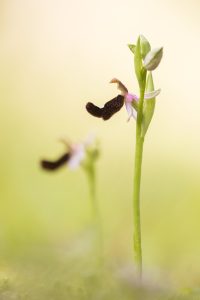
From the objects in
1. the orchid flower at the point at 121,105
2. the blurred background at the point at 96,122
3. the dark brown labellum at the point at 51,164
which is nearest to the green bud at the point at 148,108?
the orchid flower at the point at 121,105

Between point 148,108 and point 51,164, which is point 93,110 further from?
point 51,164

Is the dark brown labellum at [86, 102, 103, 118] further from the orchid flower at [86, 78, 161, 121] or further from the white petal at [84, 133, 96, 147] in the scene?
the white petal at [84, 133, 96, 147]

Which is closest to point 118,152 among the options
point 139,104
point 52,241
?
point 52,241

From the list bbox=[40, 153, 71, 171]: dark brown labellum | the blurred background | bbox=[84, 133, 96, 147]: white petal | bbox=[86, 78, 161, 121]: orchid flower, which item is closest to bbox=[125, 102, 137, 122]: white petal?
bbox=[86, 78, 161, 121]: orchid flower

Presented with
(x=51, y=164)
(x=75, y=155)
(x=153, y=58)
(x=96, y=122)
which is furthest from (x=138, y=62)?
(x=96, y=122)

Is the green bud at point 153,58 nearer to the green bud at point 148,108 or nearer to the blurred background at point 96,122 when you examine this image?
the green bud at point 148,108

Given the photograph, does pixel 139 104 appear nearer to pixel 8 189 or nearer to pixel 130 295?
pixel 130 295
